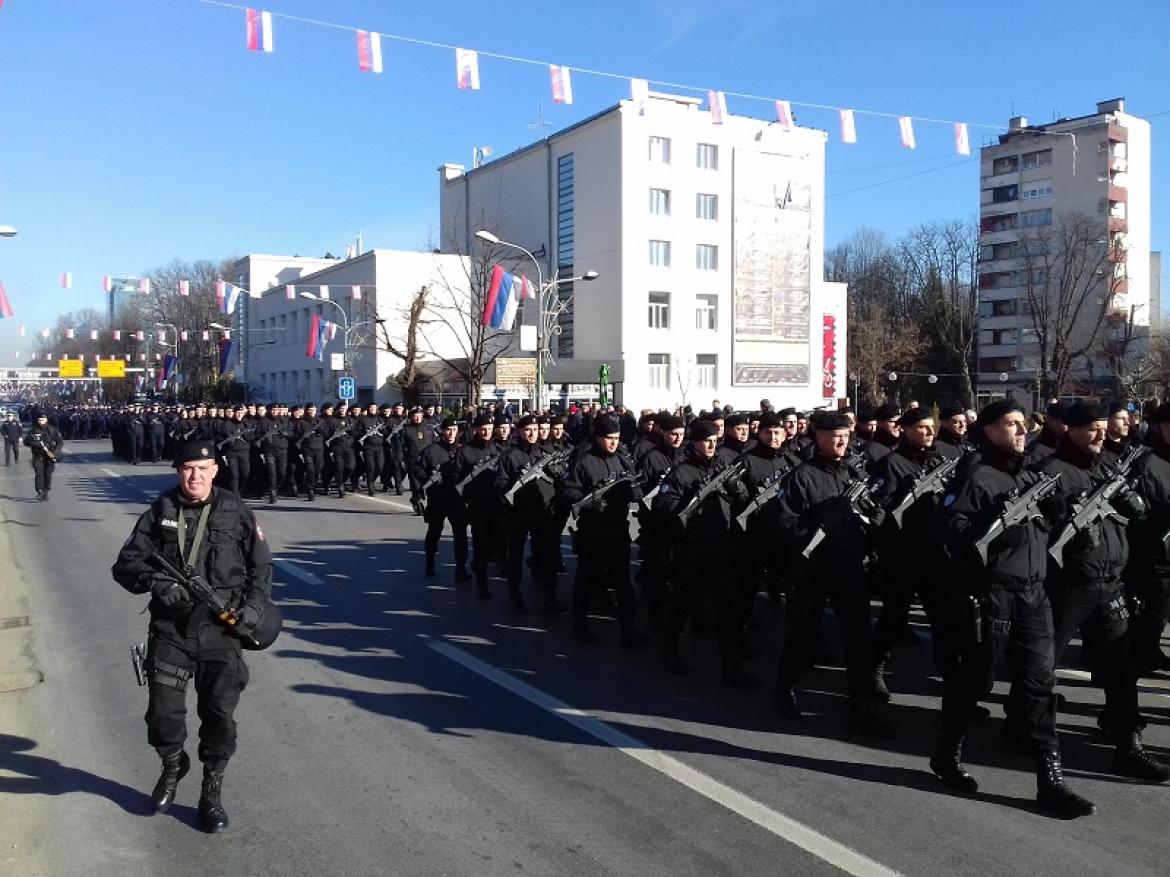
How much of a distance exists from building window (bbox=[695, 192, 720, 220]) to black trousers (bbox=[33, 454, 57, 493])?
34.9 metres

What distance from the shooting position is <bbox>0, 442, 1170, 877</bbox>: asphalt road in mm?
4336

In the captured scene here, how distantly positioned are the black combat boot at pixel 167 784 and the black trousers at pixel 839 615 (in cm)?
344

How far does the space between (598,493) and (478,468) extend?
279cm

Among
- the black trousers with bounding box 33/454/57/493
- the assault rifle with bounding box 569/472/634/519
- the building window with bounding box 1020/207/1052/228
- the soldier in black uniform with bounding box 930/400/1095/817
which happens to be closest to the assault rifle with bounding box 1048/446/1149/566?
the soldier in black uniform with bounding box 930/400/1095/817

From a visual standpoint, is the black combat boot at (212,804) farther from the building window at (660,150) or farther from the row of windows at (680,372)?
the building window at (660,150)

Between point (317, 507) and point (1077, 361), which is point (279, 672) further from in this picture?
point (1077, 361)

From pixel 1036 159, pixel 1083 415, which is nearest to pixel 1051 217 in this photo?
pixel 1036 159

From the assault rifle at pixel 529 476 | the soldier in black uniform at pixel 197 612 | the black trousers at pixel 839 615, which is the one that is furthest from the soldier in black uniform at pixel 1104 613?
the assault rifle at pixel 529 476

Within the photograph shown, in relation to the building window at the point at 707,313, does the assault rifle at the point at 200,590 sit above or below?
below

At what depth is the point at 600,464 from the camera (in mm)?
8484

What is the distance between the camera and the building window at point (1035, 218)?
7044 cm

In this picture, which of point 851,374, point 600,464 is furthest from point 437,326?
point 600,464

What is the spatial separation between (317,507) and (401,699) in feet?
43.1

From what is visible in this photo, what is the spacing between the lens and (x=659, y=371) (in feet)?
163
